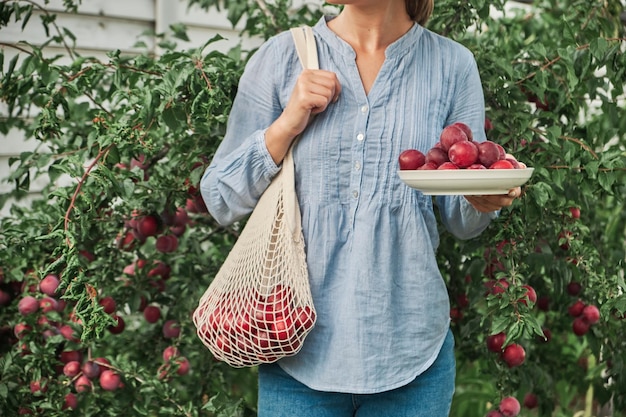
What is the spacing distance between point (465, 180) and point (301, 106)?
303mm

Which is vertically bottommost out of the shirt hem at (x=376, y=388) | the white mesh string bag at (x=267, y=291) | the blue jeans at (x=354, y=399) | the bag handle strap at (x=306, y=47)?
the blue jeans at (x=354, y=399)

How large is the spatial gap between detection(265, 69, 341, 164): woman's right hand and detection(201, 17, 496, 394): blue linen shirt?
0.04 meters

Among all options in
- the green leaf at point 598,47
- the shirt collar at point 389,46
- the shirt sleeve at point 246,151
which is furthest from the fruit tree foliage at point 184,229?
→ the shirt collar at point 389,46

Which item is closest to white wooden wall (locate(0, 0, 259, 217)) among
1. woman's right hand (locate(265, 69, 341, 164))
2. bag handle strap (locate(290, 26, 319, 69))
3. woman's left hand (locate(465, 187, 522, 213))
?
bag handle strap (locate(290, 26, 319, 69))

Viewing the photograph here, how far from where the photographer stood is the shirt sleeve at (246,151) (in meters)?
1.52

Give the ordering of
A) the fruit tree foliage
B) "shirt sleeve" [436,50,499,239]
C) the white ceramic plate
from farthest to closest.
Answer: the fruit tree foliage, "shirt sleeve" [436,50,499,239], the white ceramic plate

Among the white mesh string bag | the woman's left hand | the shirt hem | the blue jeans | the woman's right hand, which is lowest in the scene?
the blue jeans

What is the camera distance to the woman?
150 cm

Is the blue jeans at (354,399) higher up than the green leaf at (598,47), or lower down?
lower down

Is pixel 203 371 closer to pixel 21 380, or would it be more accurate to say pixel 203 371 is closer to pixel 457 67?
pixel 21 380

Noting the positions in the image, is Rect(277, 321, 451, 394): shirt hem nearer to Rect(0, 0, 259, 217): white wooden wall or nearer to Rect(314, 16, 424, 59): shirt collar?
Rect(314, 16, 424, 59): shirt collar

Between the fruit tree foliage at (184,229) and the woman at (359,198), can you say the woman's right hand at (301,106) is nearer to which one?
the woman at (359,198)

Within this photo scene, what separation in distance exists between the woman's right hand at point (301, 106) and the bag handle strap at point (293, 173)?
0.03 m

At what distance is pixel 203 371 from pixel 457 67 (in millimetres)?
1193
